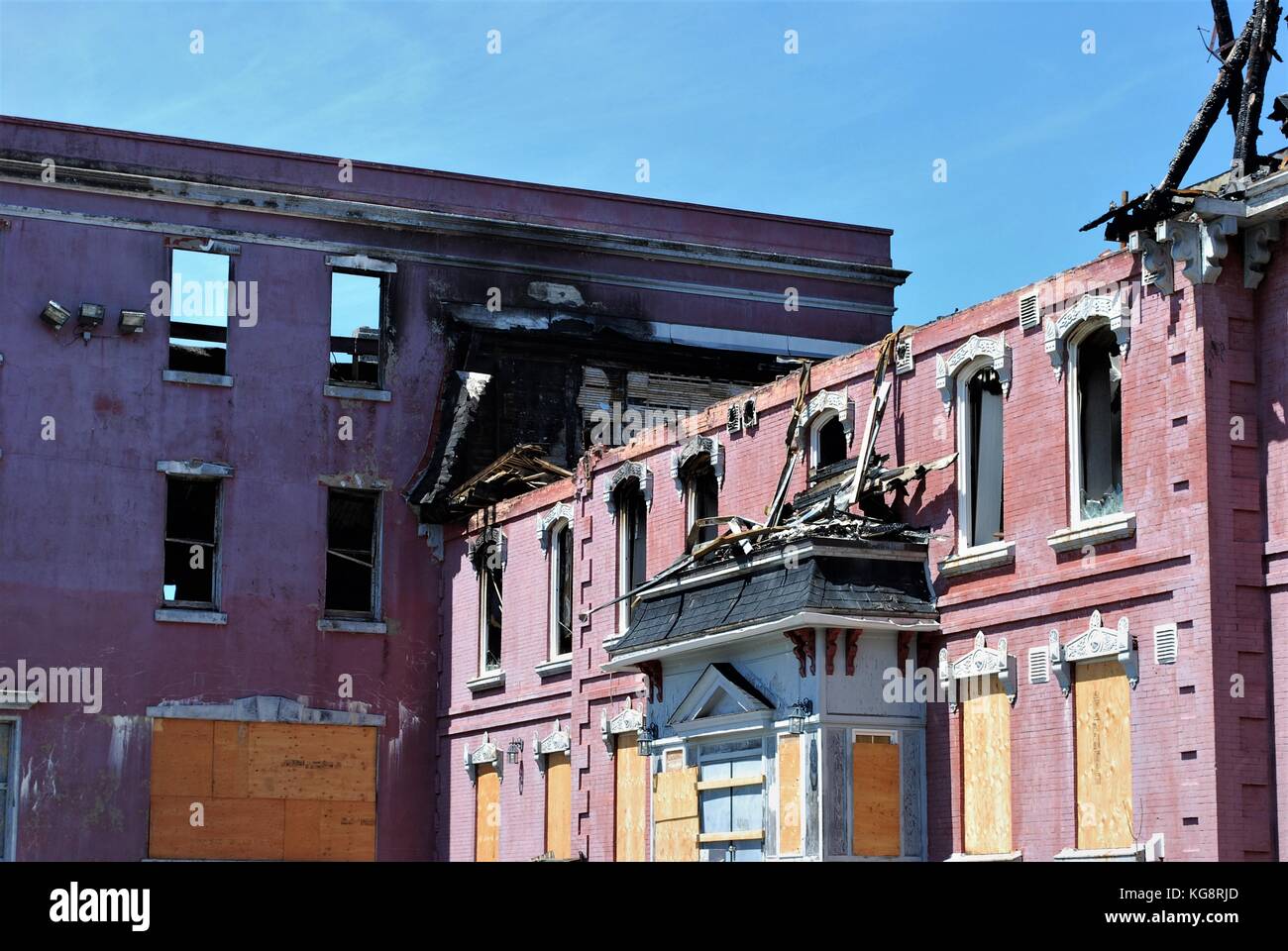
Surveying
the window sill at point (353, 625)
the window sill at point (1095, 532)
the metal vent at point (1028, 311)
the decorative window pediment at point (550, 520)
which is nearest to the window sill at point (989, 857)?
the window sill at point (1095, 532)

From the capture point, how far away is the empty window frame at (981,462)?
2027 centimetres

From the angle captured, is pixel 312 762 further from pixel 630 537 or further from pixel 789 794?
pixel 789 794

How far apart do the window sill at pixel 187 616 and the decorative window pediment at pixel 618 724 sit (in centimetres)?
737

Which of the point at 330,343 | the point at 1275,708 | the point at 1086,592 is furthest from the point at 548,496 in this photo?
the point at 1275,708

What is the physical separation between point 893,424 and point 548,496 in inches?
338

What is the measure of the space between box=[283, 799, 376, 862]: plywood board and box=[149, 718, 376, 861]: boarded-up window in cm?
2

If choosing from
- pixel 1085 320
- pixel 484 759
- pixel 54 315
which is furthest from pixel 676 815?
pixel 54 315

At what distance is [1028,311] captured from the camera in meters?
19.6

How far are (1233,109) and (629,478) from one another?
1102cm

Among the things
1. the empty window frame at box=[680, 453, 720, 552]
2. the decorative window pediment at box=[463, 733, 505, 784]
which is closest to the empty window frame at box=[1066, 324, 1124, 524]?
the empty window frame at box=[680, 453, 720, 552]

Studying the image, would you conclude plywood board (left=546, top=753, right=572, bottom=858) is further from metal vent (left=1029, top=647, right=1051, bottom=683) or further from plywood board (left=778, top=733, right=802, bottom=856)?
metal vent (left=1029, top=647, right=1051, bottom=683)

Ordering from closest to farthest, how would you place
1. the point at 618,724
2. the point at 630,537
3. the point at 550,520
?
the point at 618,724 → the point at 630,537 → the point at 550,520

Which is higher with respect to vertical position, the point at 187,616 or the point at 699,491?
the point at 699,491
